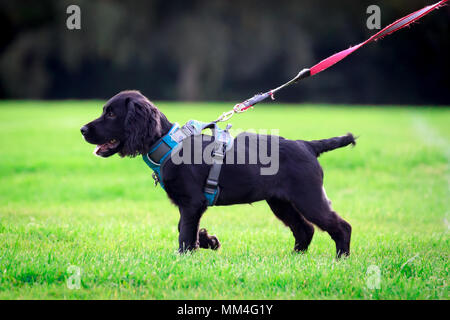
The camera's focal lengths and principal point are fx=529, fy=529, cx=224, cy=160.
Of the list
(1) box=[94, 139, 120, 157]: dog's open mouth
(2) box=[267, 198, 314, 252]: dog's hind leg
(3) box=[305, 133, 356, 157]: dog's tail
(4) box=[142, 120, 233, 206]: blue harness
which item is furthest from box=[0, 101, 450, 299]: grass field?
(3) box=[305, 133, 356, 157]: dog's tail

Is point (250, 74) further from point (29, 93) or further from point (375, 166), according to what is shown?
point (375, 166)

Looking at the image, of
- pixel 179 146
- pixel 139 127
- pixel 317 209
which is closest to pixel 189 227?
pixel 179 146

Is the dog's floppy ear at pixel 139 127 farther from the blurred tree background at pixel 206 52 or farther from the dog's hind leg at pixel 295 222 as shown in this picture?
the blurred tree background at pixel 206 52

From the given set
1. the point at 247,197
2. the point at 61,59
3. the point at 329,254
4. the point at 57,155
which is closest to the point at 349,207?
the point at 329,254

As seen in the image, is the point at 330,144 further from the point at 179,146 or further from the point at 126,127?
the point at 126,127

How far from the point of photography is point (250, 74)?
1544 inches

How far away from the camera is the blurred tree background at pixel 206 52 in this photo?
31984 millimetres

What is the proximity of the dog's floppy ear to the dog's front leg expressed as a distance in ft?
2.04

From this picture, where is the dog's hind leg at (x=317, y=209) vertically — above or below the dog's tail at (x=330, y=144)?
below

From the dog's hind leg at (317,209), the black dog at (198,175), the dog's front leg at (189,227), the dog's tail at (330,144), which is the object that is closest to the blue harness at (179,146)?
the black dog at (198,175)

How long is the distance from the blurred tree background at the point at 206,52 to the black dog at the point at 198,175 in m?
26.1

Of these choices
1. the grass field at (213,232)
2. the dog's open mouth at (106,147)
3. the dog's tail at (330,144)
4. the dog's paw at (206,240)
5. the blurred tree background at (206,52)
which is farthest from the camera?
the blurred tree background at (206,52)

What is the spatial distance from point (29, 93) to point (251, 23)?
1543 centimetres

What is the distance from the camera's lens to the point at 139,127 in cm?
434
